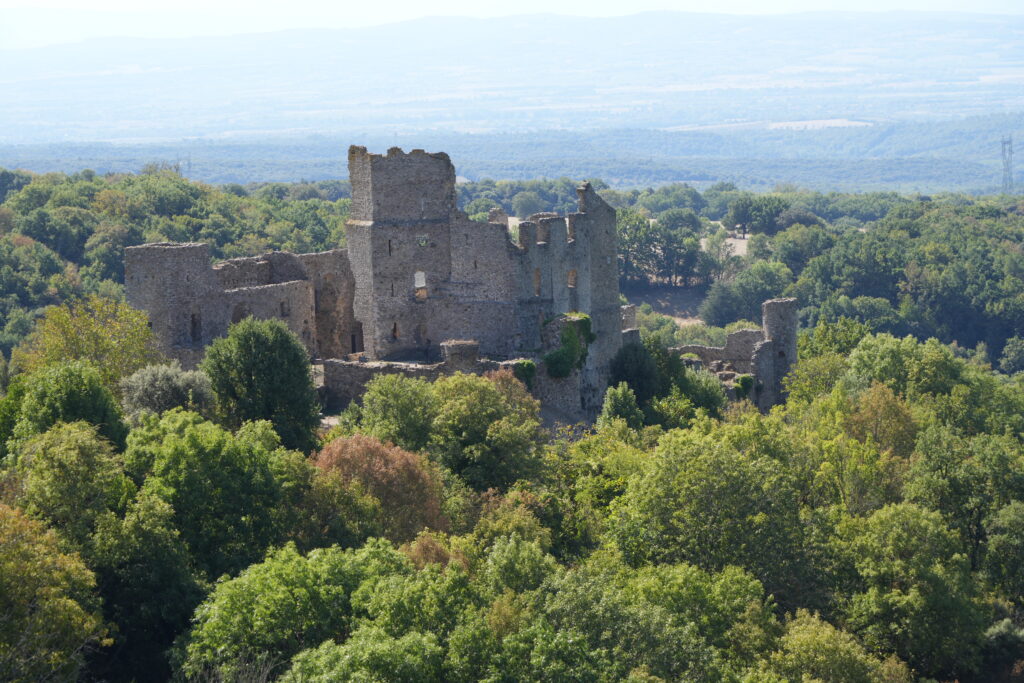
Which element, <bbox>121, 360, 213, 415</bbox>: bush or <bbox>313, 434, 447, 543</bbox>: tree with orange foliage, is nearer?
<bbox>313, 434, 447, 543</bbox>: tree with orange foliage

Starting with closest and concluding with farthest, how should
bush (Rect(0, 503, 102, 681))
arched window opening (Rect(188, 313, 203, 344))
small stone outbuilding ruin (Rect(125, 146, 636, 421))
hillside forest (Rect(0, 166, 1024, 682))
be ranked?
bush (Rect(0, 503, 102, 681)) → hillside forest (Rect(0, 166, 1024, 682)) → arched window opening (Rect(188, 313, 203, 344)) → small stone outbuilding ruin (Rect(125, 146, 636, 421))

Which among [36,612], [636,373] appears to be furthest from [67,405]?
[636,373]

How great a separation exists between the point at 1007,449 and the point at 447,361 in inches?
565

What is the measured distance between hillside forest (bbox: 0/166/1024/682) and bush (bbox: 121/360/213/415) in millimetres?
66

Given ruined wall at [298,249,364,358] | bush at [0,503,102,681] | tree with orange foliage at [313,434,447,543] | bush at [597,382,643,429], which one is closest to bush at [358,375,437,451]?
tree with orange foliage at [313,434,447,543]

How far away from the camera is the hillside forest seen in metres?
26.3

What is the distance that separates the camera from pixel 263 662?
25750 mm

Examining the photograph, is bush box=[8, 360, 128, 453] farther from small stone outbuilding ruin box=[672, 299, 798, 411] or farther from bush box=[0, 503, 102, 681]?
small stone outbuilding ruin box=[672, 299, 798, 411]

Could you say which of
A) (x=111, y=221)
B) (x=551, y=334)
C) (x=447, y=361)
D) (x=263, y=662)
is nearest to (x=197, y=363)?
(x=447, y=361)

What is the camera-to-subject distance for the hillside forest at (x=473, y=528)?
86.3 feet

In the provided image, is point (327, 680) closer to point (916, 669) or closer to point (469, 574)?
point (469, 574)

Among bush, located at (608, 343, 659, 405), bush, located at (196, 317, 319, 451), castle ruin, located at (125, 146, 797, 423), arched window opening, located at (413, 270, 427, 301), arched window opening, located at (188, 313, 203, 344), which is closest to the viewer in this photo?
bush, located at (196, 317, 319, 451)

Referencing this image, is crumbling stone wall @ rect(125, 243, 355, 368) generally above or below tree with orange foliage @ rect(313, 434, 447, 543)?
above

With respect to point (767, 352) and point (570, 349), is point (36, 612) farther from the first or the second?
point (767, 352)
